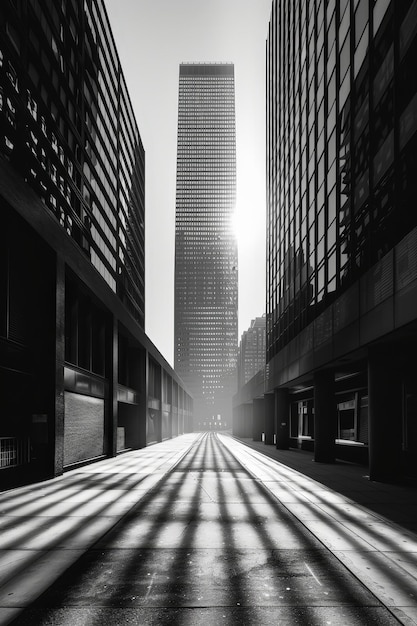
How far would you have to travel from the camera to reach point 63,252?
66.2ft

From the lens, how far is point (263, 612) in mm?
5949

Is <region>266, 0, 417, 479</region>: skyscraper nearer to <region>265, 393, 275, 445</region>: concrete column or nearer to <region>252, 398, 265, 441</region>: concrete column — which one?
<region>265, 393, 275, 445</region>: concrete column

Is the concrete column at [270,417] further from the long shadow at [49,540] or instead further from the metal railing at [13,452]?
the long shadow at [49,540]

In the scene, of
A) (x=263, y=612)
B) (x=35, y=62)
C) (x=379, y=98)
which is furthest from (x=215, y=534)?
(x=35, y=62)

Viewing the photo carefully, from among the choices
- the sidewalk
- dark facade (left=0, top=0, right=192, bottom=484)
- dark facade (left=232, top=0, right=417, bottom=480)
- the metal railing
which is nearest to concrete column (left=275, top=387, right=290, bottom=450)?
dark facade (left=232, top=0, right=417, bottom=480)

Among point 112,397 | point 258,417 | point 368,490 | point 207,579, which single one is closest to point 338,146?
point 368,490

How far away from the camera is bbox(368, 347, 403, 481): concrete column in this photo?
18219 mm

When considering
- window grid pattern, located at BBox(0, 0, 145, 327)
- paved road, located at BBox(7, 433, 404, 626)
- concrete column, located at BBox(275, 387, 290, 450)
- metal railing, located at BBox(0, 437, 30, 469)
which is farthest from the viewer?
concrete column, located at BBox(275, 387, 290, 450)

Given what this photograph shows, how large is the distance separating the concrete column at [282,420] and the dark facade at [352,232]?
8 cm

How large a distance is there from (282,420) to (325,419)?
12700mm

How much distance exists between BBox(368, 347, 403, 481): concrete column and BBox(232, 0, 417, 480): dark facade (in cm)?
4

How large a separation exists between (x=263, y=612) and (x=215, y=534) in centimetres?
403

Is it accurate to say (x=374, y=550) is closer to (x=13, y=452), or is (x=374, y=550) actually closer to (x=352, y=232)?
(x=13, y=452)

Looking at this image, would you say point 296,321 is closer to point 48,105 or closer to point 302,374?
point 302,374
